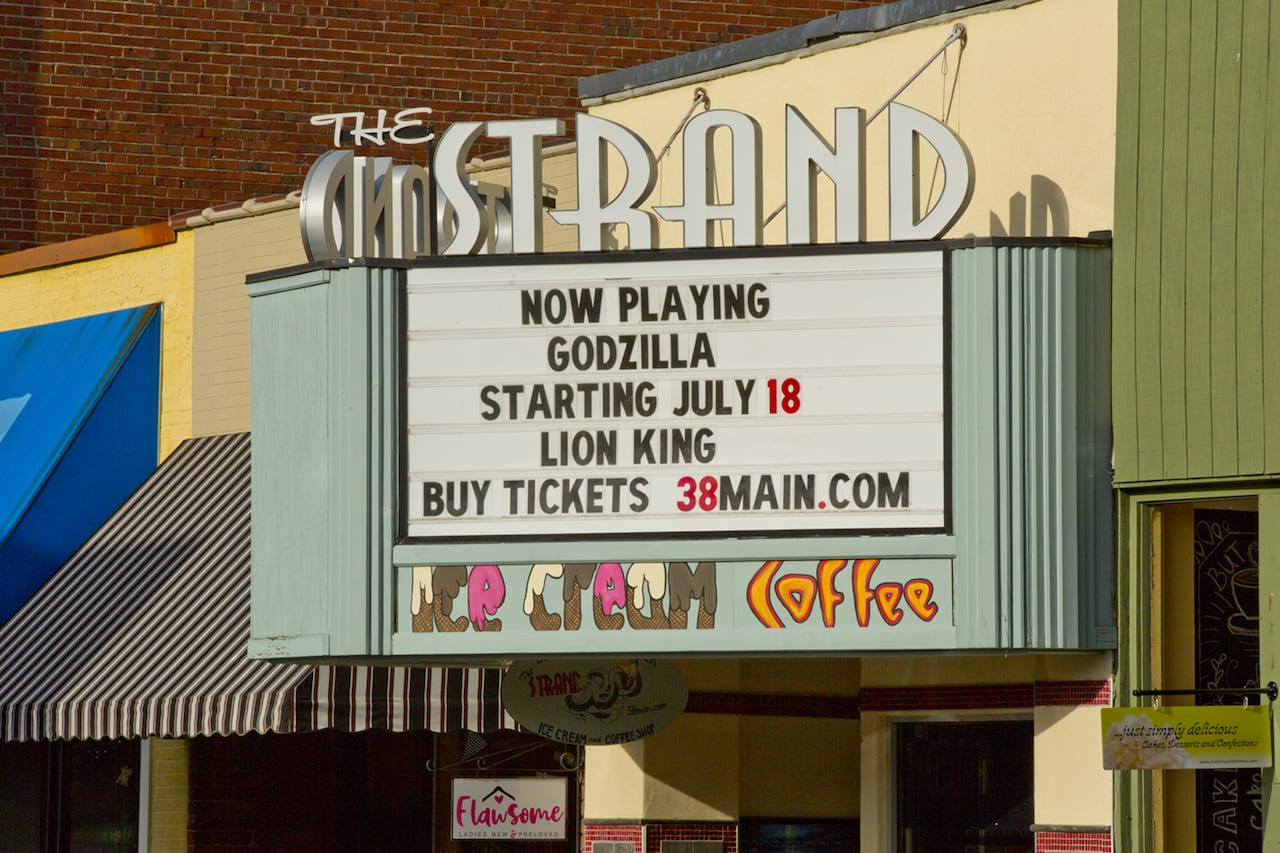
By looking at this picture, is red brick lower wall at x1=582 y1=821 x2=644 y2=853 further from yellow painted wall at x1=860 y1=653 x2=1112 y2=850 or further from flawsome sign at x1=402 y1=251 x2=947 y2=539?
flawsome sign at x1=402 y1=251 x2=947 y2=539

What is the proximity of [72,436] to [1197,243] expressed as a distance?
8.90m

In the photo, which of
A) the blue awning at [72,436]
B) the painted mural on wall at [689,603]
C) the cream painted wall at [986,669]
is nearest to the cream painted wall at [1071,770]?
the cream painted wall at [986,669]

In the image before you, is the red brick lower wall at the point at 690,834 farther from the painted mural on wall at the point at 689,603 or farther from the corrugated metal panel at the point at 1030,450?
the corrugated metal panel at the point at 1030,450

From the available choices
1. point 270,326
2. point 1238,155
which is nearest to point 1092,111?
point 1238,155

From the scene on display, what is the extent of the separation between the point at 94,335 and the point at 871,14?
730 cm

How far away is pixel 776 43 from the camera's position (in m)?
13.4

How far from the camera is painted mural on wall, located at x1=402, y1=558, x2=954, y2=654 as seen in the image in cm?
1108

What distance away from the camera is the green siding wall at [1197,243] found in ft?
35.3

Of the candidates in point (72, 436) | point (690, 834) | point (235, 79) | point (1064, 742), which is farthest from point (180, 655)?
point (235, 79)

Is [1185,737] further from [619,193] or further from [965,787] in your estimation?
[619,193]

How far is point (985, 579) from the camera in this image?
10930mm

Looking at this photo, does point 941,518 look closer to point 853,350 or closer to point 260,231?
point 853,350

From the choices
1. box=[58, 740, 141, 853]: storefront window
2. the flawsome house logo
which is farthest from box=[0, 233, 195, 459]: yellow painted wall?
the flawsome house logo

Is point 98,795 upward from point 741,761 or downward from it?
downward
